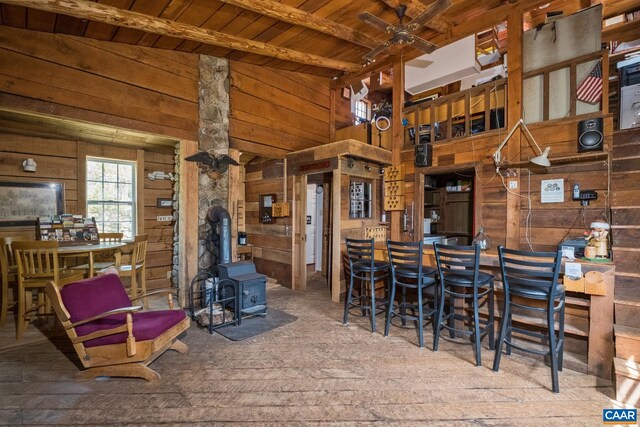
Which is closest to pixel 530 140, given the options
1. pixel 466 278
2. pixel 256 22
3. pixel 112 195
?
pixel 466 278

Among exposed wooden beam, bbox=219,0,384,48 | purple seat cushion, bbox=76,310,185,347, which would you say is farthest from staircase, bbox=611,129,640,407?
purple seat cushion, bbox=76,310,185,347

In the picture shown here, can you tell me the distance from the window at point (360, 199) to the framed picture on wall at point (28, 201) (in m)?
4.26

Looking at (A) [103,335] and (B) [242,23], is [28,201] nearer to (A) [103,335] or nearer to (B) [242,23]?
(A) [103,335]

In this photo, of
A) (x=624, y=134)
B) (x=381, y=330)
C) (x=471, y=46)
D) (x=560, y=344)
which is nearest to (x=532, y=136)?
(x=624, y=134)

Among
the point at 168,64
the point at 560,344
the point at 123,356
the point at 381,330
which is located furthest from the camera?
the point at 168,64

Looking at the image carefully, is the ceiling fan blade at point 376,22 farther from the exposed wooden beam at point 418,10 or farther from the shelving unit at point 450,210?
the shelving unit at point 450,210

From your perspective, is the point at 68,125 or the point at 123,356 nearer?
the point at 123,356

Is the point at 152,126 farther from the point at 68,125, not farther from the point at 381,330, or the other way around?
the point at 381,330

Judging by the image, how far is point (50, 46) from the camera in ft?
10.7

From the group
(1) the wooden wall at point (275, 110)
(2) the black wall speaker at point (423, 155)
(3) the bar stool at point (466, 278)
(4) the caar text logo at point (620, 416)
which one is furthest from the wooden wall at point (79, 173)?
(4) the caar text logo at point (620, 416)

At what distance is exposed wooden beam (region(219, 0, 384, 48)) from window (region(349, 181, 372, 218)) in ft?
6.69

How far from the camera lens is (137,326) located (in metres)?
2.54

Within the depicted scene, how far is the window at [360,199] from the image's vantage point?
4881 millimetres

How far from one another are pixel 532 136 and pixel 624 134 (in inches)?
32.1
